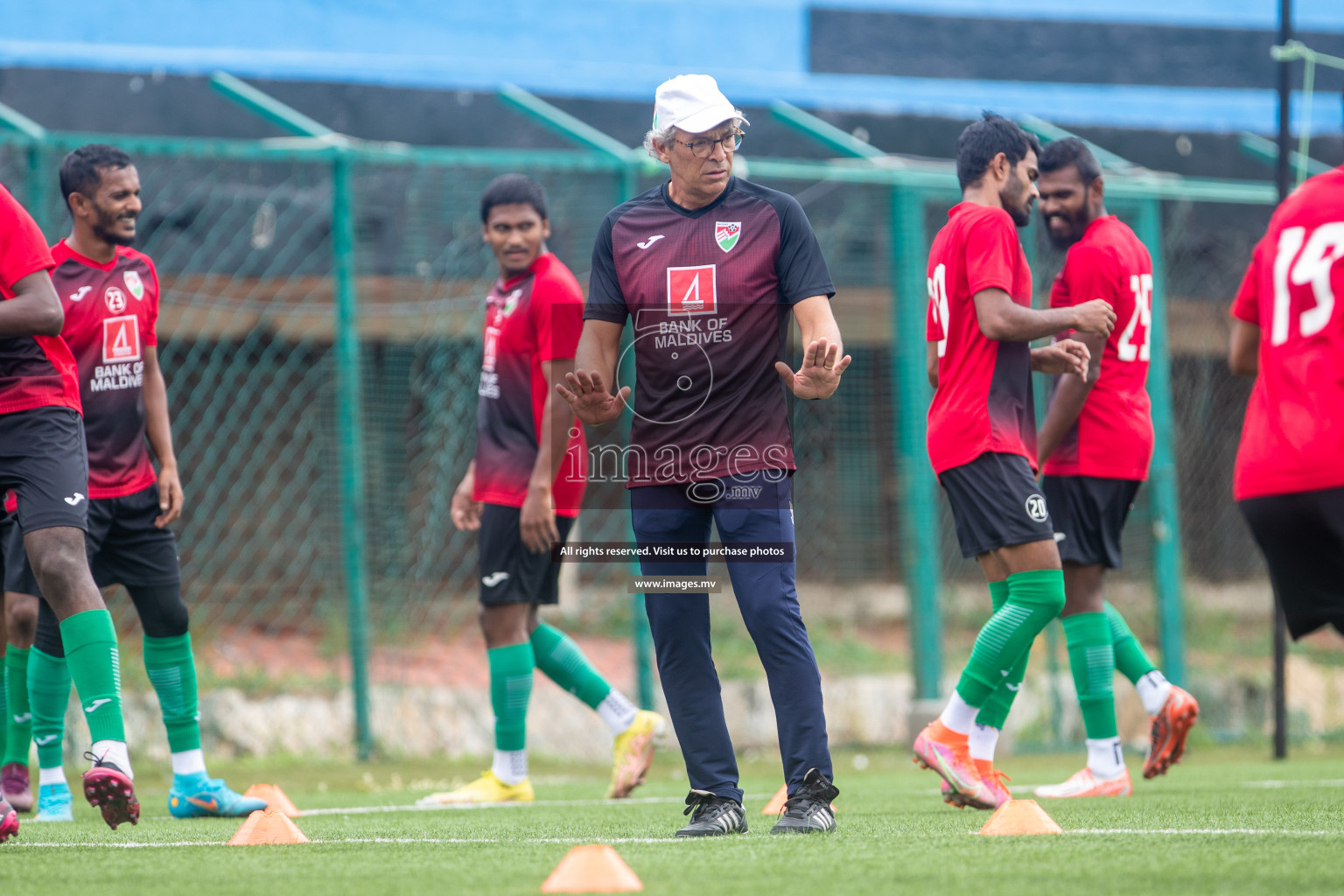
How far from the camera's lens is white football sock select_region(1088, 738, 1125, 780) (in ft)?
19.0

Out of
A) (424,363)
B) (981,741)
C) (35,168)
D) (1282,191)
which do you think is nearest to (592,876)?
(981,741)

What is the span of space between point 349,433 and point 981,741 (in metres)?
4.15

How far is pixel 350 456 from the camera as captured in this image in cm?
812

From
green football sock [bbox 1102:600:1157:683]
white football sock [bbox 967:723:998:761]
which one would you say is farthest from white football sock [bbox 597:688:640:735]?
green football sock [bbox 1102:600:1157:683]

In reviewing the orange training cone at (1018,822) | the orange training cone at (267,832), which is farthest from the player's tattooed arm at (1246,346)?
the orange training cone at (267,832)

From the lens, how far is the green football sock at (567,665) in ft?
21.0

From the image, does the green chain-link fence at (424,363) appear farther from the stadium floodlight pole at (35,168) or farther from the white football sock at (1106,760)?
the white football sock at (1106,760)

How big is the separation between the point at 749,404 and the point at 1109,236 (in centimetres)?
220

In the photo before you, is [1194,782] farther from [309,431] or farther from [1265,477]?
[309,431]

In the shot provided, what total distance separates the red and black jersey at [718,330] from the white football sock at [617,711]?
85.1 inches

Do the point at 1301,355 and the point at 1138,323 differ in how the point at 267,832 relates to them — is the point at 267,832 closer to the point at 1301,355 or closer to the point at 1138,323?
the point at 1301,355

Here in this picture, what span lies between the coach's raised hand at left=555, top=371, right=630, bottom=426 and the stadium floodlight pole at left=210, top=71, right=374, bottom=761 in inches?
161

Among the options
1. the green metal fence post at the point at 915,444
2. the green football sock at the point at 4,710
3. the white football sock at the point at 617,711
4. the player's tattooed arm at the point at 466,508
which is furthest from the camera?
the green metal fence post at the point at 915,444

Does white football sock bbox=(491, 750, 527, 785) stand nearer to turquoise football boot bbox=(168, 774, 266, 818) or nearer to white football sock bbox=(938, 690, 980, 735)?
turquoise football boot bbox=(168, 774, 266, 818)
